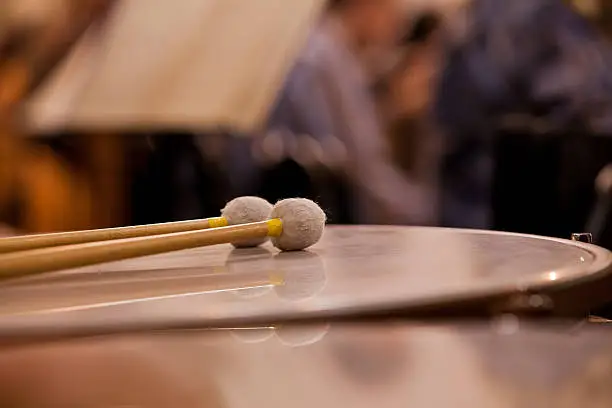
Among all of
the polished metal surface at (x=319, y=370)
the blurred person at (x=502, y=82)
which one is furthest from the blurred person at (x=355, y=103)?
the polished metal surface at (x=319, y=370)

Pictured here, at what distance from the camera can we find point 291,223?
713mm

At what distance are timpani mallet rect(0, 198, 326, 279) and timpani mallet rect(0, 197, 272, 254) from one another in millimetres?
37

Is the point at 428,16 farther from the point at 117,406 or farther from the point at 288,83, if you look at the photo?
the point at 117,406

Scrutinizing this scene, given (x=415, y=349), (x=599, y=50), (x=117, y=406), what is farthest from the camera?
(x=599, y=50)

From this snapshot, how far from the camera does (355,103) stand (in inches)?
96.2

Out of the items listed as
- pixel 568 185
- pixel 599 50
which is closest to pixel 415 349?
pixel 568 185

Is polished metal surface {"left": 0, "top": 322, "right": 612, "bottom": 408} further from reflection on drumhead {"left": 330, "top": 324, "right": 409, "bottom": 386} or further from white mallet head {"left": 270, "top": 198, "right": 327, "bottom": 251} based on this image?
white mallet head {"left": 270, "top": 198, "right": 327, "bottom": 251}

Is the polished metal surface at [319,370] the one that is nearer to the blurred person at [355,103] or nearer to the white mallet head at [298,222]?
the white mallet head at [298,222]

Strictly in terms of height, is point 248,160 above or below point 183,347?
below

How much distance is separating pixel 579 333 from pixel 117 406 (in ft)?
0.98

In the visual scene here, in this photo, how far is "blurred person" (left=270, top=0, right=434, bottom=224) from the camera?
2.43 m

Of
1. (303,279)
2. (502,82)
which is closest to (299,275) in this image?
(303,279)

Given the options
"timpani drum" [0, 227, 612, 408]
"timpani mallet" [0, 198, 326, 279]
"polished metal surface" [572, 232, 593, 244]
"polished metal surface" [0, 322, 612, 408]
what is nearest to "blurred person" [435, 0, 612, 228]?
"polished metal surface" [572, 232, 593, 244]

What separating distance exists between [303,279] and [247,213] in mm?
207
